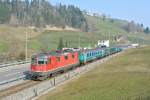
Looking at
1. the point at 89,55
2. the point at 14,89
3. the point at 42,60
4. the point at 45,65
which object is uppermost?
the point at 42,60

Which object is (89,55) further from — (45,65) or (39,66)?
(39,66)

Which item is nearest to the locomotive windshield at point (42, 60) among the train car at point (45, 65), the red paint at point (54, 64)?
the train car at point (45, 65)

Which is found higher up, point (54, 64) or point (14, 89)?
point (54, 64)

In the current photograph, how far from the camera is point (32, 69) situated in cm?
5088

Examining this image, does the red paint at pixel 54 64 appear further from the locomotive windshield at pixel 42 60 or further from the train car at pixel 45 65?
the locomotive windshield at pixel 42 60

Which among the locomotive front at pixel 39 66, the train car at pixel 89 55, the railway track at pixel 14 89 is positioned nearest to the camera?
the railway track at pixel 14 89

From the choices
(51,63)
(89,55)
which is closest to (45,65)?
(51,63)

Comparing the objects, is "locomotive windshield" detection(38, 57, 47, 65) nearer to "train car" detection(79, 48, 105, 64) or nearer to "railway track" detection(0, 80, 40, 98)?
"railway track" detection(0, 80, 40, 98)

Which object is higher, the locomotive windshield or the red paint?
the locomotive windshield

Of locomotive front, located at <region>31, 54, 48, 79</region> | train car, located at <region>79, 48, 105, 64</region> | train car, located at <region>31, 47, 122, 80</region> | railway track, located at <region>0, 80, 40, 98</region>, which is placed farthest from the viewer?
train car, located at <region>79, 48, 105, 64</region>

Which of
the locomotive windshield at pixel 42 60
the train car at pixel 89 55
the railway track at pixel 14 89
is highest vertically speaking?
the locomotive windshield at pixel 42 60

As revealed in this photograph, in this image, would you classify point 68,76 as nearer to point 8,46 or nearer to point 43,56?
point 43,56

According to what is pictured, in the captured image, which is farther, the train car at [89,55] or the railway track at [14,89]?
the train car at [89,55]

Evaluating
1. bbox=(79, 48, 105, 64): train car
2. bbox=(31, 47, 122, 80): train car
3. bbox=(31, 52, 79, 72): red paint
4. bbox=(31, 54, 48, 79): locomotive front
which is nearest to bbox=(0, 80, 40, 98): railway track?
bbox=(31, 54, 48, 79): locomotive front
